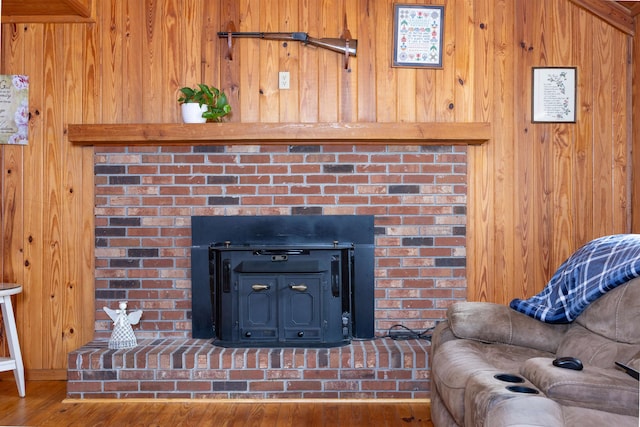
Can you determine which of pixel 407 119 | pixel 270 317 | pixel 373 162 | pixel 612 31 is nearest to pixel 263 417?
pixel 270 317

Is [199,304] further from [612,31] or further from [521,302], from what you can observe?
[612,31]

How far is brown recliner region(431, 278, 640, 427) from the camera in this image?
1.45 metres

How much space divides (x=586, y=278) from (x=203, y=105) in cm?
198

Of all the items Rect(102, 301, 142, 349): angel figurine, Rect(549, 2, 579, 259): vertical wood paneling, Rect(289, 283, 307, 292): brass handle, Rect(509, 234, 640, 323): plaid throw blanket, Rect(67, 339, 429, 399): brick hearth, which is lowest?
Rect(67, 339, 429, 399): brick hearth

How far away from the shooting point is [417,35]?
3.12 metres

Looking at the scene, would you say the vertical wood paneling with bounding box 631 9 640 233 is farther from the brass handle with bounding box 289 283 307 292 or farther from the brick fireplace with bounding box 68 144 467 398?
the brass handle with bounding box 289 283 307 292

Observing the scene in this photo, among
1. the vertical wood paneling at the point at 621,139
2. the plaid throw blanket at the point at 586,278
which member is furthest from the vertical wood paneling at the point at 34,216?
the vertical wood paneling at the point at 621,139

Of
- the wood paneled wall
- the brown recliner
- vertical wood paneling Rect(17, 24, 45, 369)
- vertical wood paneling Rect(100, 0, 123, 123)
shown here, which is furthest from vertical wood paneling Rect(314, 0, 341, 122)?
vertical wood paneling Rect(17, 24, 45, 369)

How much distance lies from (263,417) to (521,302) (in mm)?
1231

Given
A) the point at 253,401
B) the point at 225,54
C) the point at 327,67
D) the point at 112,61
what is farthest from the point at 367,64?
the point at 253,401

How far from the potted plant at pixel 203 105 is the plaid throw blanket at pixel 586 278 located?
1.71m

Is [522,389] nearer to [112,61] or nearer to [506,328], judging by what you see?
[506,328]

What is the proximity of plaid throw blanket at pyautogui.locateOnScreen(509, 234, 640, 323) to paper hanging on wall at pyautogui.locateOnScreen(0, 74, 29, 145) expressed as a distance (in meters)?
2.69

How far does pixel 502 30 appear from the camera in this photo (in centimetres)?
316
